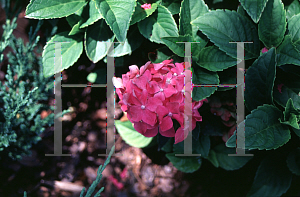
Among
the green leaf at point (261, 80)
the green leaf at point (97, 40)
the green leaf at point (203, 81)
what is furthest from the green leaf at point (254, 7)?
the green leaf at point (97, 40)

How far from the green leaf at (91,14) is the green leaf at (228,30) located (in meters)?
0.41

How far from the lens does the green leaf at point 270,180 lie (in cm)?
123

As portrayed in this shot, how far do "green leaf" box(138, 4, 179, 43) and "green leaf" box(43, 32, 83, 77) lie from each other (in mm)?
339

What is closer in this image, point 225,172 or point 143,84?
point 143,84

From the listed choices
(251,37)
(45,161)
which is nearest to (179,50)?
(251,37)

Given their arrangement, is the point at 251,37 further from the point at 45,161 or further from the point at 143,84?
the point at 45,161

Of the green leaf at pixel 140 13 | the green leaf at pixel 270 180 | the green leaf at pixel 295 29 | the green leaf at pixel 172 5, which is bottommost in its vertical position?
the green leaf at pixel 270 180

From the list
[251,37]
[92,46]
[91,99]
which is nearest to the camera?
[251,37]

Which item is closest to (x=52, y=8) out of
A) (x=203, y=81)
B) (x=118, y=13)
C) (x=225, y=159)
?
(x=118, y=13)

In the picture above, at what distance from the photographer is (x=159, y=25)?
1099 millimetres

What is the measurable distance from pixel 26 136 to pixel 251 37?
1282mm

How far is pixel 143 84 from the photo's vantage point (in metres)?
0.91

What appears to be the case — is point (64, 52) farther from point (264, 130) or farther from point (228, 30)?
point (264, 130)

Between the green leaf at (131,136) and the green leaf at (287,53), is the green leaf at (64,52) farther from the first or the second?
the green leaf at (287,53)
